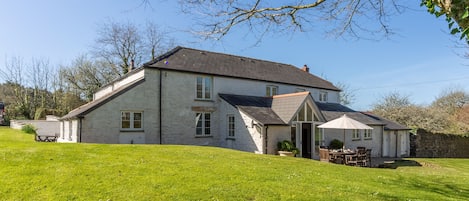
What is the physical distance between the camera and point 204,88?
21.1 meters

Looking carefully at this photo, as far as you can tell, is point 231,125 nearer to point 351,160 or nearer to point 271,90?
point 271,90

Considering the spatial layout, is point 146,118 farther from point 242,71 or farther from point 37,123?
point 37,123

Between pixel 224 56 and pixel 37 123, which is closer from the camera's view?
pixel 224 56

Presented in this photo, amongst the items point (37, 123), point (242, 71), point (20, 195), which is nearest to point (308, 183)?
point (20, 195)

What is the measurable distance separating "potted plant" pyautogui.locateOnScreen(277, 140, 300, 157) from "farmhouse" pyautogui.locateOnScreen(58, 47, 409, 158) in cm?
39

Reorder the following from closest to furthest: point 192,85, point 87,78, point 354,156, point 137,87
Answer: point 354,156 → point 137,87 → point 192,85 → point 87,78

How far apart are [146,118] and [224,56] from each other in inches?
415

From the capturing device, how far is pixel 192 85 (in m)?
20.4

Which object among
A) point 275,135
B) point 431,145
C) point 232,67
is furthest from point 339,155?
point 431,145

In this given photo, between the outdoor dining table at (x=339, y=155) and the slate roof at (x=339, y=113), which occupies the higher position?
the slate roof at (x=339, y=113)

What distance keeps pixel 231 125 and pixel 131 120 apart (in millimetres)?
6882

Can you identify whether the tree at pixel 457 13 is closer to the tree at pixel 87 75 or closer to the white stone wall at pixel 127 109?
the white stone wall at pixel 127 109

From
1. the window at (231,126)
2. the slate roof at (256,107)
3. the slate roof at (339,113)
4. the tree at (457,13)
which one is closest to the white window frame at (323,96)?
the slate roof at (339,113)

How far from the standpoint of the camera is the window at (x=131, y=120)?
1806 cm
